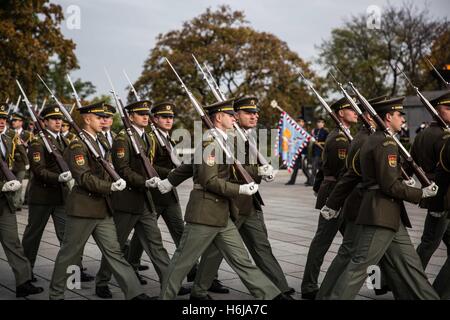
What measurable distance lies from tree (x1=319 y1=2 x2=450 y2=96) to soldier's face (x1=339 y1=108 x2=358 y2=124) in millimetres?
30614

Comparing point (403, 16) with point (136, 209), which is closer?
point (136, 209)

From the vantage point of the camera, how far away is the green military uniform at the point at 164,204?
6.93m

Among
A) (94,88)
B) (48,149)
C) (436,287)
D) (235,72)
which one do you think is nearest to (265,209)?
(48,149)

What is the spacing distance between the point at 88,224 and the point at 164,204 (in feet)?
4.37

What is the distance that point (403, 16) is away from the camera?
3972 centimetres

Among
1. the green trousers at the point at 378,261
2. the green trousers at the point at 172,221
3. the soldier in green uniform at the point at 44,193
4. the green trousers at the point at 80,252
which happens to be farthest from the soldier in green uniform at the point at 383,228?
the soldier in green uniform at the point at 44,193

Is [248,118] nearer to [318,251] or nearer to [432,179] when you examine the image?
[318,251]

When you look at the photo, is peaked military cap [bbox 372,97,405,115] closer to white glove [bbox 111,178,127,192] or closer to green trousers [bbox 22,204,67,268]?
white glove [bbox 111,178,127,192]

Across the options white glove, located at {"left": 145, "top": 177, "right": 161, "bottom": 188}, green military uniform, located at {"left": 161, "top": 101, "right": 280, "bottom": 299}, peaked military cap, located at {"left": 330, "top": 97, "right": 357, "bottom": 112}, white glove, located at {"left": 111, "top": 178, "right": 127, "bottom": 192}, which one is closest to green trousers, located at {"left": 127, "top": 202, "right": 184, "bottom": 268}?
white glove, located at {"left": 145, "top": 177, "right": 161, "bottom": 188}

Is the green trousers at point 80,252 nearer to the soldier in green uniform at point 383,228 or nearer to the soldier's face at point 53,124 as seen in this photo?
the soldier in green uniform at point 383,228

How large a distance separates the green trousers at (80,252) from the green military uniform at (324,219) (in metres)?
1.77
